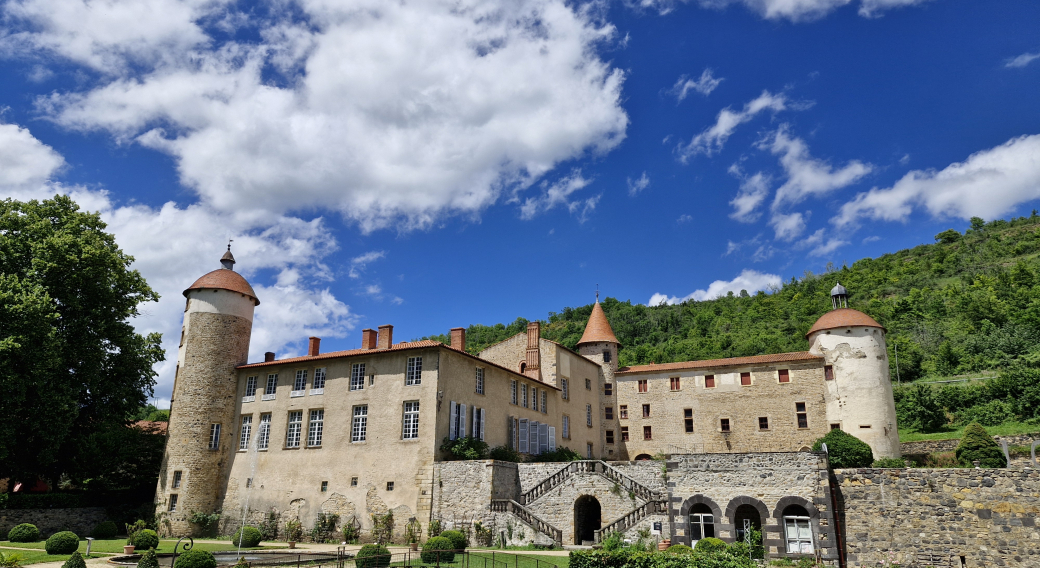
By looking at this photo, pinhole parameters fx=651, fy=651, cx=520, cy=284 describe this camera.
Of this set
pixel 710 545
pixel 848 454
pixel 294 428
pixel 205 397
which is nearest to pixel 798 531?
pixel 710 545

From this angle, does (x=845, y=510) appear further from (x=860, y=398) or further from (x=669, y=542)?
(x=860, y=398)

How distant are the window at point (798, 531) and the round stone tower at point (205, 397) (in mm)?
28005

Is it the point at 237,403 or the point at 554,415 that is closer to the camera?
the point at 237,403

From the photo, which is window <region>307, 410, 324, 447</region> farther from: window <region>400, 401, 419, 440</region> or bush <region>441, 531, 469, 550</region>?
bush <region>441, 531, 469, 550</region>

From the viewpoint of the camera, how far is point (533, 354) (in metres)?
41.1

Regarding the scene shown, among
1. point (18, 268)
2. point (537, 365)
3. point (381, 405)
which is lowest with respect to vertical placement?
point (381, 405)

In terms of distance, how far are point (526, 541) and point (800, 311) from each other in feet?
182

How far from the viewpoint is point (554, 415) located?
1586 inches

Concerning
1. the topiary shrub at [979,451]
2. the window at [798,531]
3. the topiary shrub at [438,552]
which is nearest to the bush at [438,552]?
the topiary shrub at [438,552]

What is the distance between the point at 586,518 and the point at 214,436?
20.5 metres

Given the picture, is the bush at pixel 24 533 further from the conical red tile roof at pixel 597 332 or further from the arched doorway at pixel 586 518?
the conical red tile roof at pixel 597 332

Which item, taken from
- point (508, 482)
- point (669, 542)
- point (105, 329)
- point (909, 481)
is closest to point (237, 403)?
point (105, 329)

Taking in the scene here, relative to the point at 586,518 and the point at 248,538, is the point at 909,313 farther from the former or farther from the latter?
the point at 248,538

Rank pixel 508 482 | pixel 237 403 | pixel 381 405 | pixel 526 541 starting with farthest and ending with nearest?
pixel 237 403 < pixel 381 405 < pixel 508 482 < pixel 526 541
